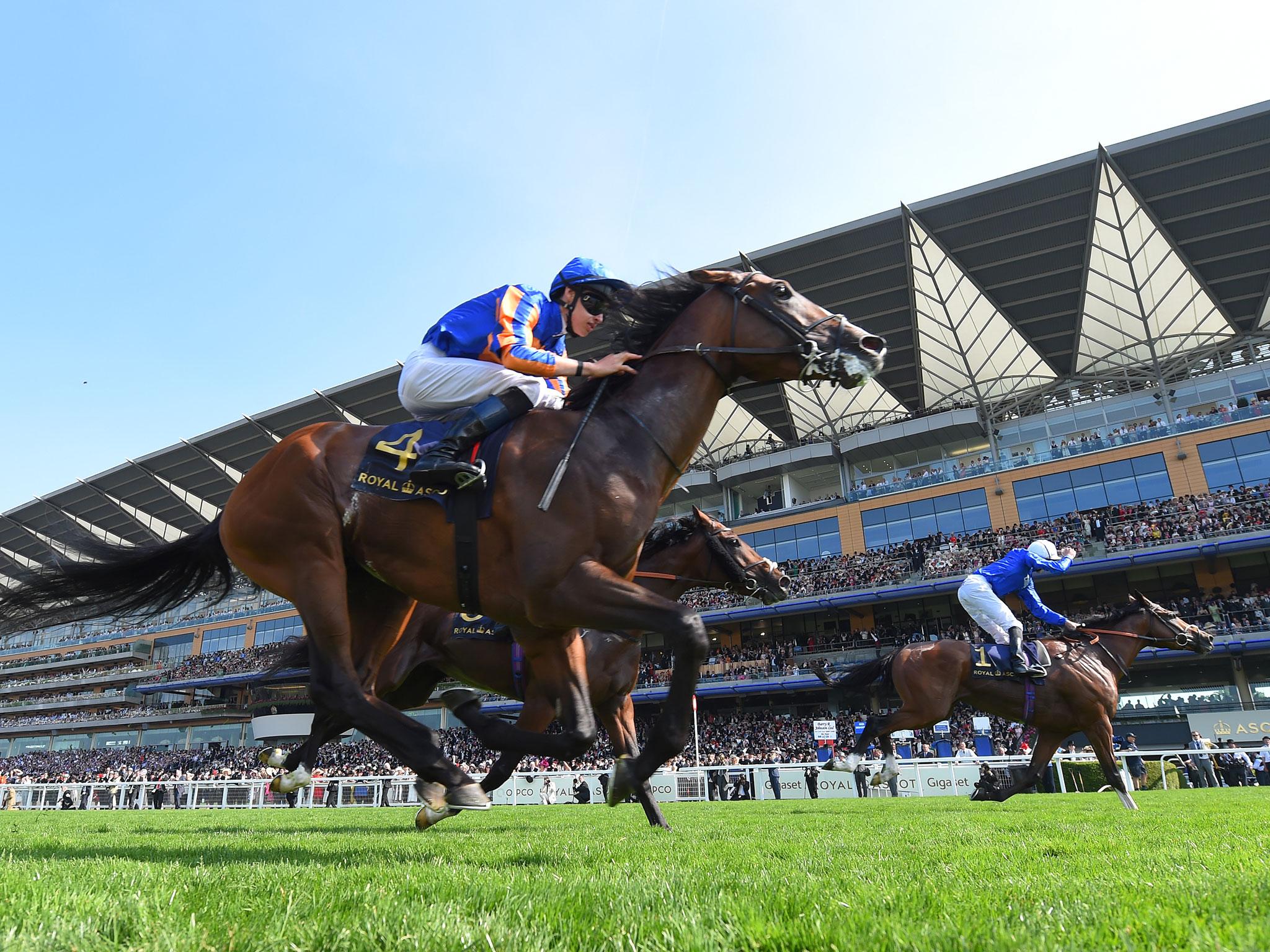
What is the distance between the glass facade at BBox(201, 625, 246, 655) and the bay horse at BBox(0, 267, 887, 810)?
59911 mm

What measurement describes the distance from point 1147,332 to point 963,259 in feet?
31.6

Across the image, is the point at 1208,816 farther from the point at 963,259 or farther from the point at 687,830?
the point at 963,259

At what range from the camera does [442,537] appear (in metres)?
3.88

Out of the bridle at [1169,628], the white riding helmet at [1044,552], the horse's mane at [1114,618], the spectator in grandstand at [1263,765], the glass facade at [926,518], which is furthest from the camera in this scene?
the glass facade at [926,518]

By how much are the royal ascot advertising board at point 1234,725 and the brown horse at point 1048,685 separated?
1697cm

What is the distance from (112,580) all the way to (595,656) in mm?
3965

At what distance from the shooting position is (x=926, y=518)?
38000mm

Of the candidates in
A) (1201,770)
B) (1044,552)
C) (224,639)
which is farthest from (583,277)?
(224,639)

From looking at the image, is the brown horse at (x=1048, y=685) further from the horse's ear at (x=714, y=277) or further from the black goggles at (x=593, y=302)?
the black goggles at (x=593, y=302)

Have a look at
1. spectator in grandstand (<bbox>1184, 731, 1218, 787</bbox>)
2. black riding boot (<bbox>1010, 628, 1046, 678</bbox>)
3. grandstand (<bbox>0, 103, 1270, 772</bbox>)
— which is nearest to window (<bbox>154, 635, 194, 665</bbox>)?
grandstand (<bbox>0, 103, 1270, 772</bbox>)

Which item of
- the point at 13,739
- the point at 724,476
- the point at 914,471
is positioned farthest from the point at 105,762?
the point at 914,471

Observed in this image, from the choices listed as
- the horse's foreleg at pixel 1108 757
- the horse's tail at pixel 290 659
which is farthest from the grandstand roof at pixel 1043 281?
the horse's foreleg at pixel 1108 757

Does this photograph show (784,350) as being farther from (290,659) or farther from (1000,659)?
(1000,659)

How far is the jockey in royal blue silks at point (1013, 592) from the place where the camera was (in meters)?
9.53
